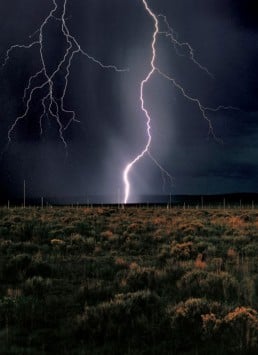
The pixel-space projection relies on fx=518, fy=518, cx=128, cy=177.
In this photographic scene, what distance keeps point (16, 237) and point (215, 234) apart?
25.7ft

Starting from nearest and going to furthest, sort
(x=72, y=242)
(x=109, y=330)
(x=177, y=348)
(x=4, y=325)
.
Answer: (x=177, y=348) → (x=109, y=330) → (x=4, y=325) → (x=72, y=242)

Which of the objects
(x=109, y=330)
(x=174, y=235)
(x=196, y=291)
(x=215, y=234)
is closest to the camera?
(x=109, y=330)

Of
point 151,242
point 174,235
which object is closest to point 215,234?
point 174,235

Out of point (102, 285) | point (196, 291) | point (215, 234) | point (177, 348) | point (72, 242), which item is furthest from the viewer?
point (215, 234)

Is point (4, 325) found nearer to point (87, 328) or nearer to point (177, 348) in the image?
point (87, 328)

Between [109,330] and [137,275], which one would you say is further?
[137,275]

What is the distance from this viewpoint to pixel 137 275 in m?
10.1

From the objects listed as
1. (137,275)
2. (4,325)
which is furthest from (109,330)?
(137,275)

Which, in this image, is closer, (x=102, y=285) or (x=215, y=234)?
(x=102, y=285)

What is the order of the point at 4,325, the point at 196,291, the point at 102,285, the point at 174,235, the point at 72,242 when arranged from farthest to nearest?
1. the point at 174,235
2. the point at 72,242
3. the point at 102,285
4. the point at 196,291
5. the point at 4,325

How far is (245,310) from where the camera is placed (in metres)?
6.86

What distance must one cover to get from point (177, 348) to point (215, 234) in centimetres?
1504

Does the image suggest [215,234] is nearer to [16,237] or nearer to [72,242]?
[72,242]

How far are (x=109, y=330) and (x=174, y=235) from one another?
12753 millimetres
